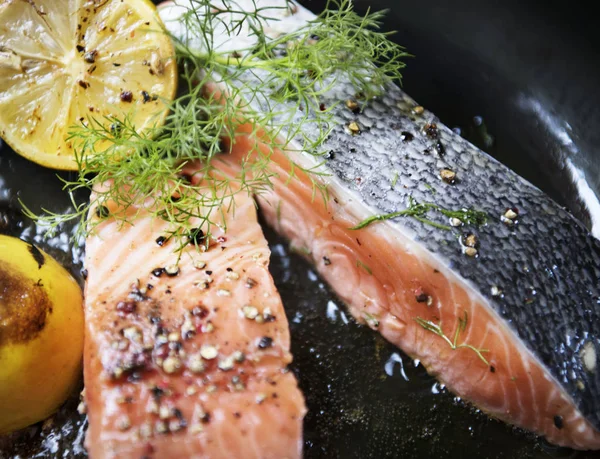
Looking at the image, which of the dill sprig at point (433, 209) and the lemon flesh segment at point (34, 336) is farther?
the dill sprig at point (433, 209)

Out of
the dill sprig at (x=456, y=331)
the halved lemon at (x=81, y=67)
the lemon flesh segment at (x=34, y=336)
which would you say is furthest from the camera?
the halved lemon at (x=81, y=67)

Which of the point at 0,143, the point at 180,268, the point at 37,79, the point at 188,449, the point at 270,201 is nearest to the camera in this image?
the point at 188,449

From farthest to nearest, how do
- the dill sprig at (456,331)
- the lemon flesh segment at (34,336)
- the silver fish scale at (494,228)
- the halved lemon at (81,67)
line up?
the halved lemon at (81,67) < the dill sprig at (456,331) < the silver fish scale at (494,228) < the lemon flesh segment at (34,336)

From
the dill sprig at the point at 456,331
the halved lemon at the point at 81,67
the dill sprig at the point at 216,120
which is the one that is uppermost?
the halved lemon at the point at 81,67

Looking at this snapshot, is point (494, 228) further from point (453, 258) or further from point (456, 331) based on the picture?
point (456, 331)

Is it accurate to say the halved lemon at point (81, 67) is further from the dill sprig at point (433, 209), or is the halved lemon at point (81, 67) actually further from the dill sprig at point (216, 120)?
the dill sprig at point (433, 209)

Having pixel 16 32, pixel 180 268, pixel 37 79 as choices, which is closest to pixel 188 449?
pixel 180 268

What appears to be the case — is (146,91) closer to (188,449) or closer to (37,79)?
(37,79)

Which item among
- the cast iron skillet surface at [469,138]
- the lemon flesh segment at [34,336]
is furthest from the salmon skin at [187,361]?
the cast iron skillet surface at [469,138]

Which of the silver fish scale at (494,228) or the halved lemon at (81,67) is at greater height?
the halved lemon at (81,67)
